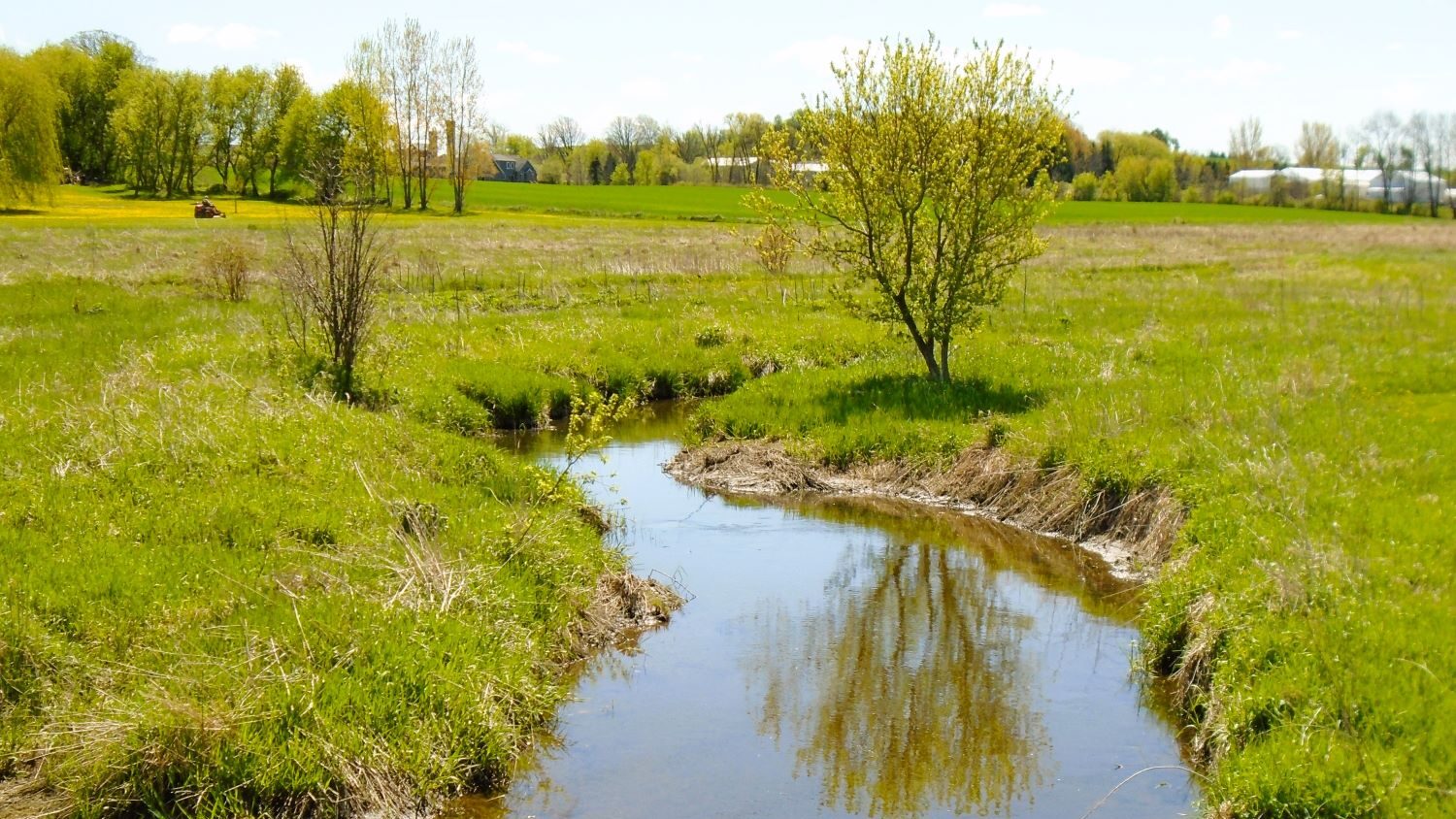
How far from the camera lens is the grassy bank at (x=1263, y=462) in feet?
20.5

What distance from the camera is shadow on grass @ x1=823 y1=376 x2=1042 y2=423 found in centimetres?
1514

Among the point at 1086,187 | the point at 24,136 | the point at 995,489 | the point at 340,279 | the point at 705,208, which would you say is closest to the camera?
the point at 995,489

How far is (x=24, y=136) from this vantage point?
179ft

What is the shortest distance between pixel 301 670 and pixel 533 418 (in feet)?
35.1

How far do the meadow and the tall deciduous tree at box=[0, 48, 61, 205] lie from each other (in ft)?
127

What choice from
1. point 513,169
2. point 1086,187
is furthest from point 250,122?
point 1086,187

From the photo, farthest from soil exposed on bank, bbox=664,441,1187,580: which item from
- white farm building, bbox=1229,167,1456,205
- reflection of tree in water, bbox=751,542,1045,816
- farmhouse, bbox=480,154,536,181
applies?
farmhouse, bbox=480,154,536,181

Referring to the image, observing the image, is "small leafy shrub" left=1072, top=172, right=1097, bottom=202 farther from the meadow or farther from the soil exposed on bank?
the soil exposed on bank

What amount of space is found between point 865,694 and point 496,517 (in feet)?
12.7

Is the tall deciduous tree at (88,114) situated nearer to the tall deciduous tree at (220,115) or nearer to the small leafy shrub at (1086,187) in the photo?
the tall deciduous tree at (220,115)

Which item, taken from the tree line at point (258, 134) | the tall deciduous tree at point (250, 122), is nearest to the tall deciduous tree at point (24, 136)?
the tree line at point (258, 134)

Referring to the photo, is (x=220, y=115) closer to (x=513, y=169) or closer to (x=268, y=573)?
(x=513, y=169)

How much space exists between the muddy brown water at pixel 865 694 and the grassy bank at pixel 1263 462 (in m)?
0.67

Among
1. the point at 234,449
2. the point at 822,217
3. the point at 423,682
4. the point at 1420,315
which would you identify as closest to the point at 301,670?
the point at 423,682
